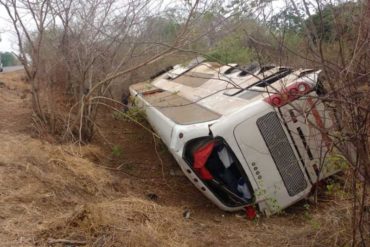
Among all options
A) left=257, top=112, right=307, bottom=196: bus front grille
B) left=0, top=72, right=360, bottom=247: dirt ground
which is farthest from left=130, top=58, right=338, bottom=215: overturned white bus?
left=0, top=72, right=360, bottom=247: dirt ground

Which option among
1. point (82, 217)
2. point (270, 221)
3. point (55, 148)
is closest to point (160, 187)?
point (55, 148)

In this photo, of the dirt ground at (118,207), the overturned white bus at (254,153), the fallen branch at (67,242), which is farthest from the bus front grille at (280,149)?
the fallen branch at (67,242)

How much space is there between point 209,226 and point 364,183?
8.50ft

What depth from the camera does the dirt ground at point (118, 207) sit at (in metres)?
4.70

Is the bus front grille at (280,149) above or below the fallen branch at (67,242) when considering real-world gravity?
below

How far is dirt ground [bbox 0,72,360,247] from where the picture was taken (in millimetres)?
4703

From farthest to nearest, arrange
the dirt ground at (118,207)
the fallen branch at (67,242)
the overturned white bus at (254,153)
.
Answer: the overturned white bus at (254,153), the dirt ground at (118,207), the fallen branch at (67,242)

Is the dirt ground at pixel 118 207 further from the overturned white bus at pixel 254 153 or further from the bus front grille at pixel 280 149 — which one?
the bus front grille at pixel 280 149

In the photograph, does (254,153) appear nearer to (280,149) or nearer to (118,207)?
(280,149)

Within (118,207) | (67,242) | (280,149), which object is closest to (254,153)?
(280,149)

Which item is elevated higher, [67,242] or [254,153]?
[67,242]

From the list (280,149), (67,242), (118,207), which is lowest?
(280,149)

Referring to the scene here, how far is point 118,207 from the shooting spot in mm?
5477

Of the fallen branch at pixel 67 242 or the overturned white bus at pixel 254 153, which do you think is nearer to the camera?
the fallen branch at pixel 67 242
